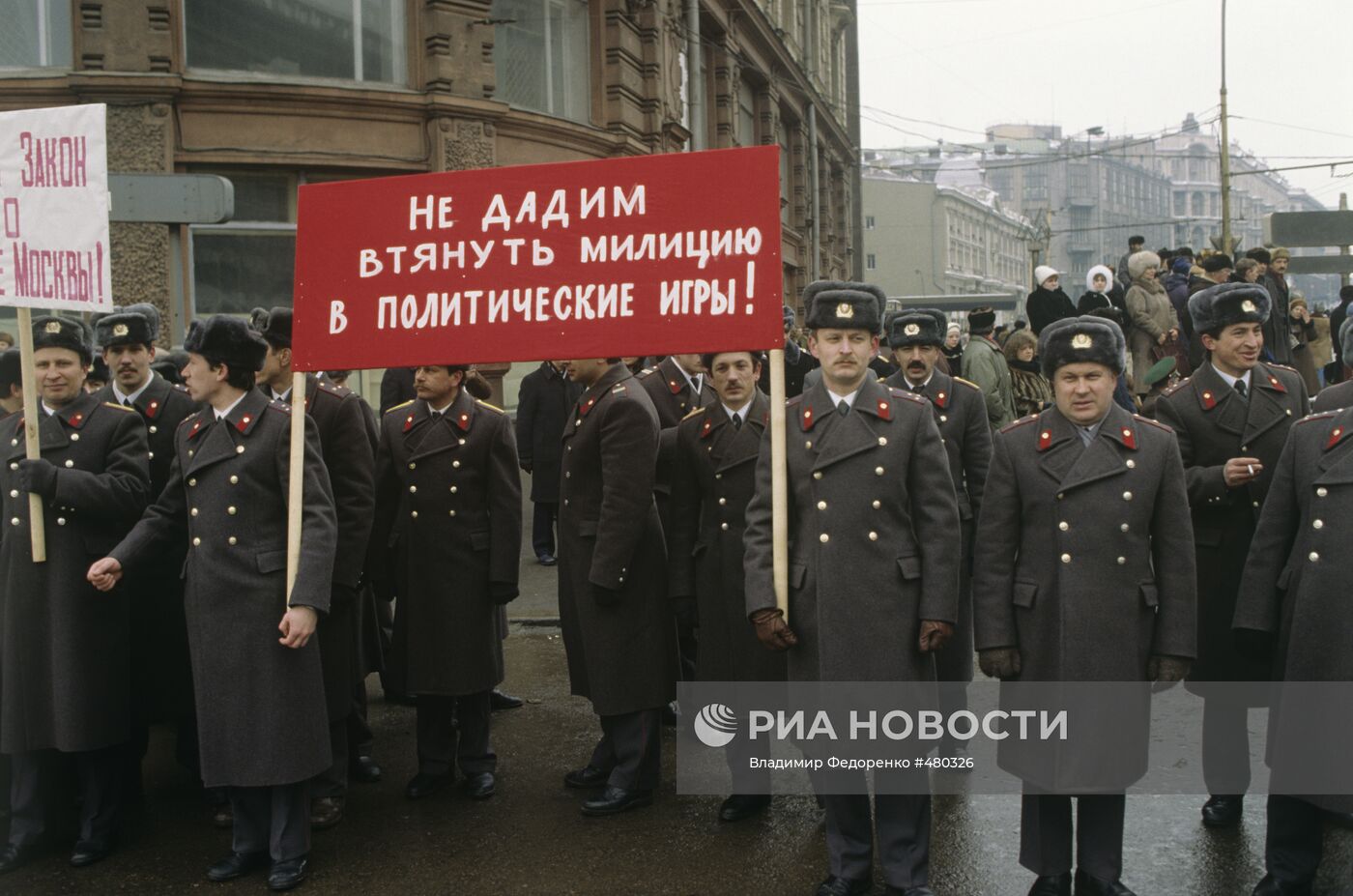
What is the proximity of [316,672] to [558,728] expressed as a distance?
2094 millimetres

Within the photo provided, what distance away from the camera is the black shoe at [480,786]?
19.8 feet

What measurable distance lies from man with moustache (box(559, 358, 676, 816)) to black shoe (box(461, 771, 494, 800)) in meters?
0.53

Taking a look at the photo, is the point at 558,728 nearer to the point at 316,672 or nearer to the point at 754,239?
the point at 316,672

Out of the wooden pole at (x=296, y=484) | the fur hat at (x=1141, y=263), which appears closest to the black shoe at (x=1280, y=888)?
the wooden pole at (x=296, y=484)

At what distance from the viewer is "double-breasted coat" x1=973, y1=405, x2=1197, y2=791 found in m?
4.51

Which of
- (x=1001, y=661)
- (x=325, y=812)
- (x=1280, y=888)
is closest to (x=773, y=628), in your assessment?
(x=1001, y=661)

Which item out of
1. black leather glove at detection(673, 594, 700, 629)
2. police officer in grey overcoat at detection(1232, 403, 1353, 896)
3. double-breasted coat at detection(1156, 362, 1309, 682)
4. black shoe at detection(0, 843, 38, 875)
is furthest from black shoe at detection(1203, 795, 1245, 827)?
black shoe at detection(0, 843, 38, 875)

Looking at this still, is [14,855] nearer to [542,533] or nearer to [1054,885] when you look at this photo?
[1054,885]

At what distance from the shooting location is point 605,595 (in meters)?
5.76

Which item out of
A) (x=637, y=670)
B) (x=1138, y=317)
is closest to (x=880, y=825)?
(x=637, y=670)

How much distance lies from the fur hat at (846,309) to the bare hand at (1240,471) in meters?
1.63

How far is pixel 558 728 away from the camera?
712 cm

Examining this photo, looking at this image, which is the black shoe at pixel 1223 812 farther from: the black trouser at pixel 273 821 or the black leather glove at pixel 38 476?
the black leather glove at pixel 38 476

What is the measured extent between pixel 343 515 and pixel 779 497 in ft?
6.77
